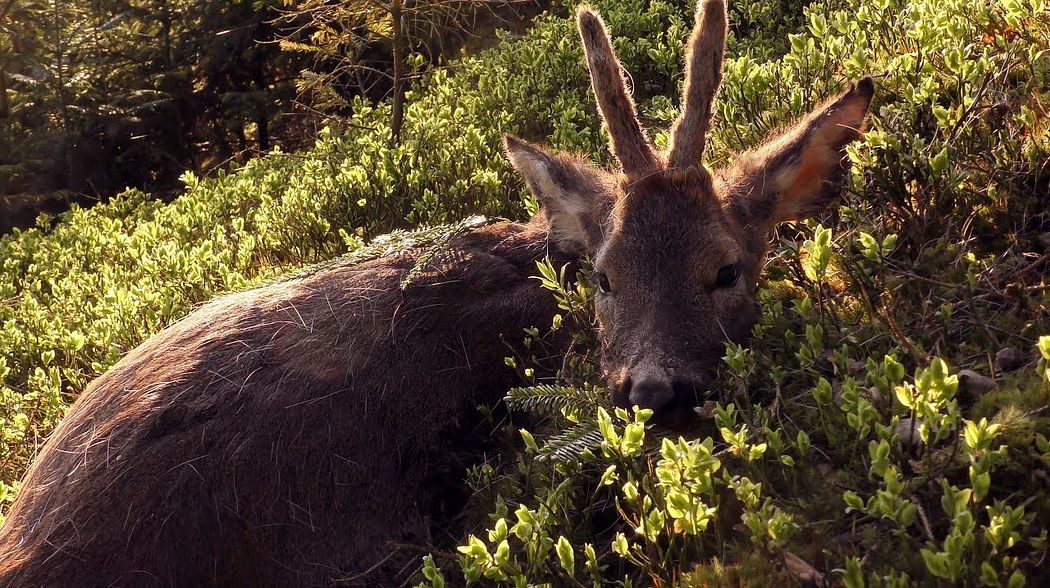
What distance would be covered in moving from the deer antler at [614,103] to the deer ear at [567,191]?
363 mm

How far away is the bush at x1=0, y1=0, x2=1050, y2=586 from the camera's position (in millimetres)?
2824

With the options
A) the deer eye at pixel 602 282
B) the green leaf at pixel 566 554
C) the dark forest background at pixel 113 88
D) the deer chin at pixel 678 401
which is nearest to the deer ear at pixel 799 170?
the deer eye at pixel 602 282

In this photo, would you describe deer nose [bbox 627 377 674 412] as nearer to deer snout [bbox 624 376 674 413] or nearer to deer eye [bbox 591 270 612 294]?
deer snout [bbox 624 376 674 413]

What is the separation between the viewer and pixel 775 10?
848 cm

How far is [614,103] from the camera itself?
4.68 metres

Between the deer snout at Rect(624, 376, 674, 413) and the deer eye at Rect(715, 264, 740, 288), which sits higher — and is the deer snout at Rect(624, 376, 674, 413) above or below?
below

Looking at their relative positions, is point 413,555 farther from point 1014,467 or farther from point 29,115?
point 29,115

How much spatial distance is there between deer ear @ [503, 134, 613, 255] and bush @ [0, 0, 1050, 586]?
0.29 m

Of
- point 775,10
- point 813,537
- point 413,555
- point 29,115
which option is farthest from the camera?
point 29,115

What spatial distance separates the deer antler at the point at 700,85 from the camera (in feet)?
14.9

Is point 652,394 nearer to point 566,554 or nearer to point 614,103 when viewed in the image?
point 566,554

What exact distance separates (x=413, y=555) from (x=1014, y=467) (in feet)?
8.86

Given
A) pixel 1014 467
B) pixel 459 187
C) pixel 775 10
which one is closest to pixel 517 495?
pixel 1014 467

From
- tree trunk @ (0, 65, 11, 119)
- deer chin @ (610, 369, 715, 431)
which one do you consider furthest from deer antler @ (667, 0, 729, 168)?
tree trunk @ (0, 65, 11, 119)
